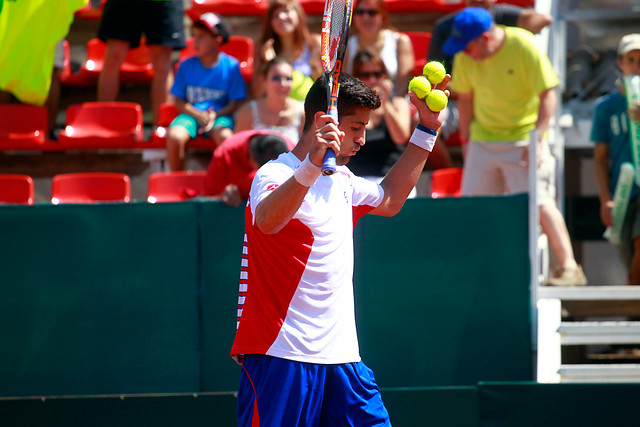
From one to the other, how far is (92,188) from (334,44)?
387cm

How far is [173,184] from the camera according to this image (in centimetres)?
671

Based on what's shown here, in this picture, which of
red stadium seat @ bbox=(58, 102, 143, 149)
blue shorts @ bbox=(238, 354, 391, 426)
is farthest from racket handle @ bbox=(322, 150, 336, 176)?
red stadium seat @ bbox=(58, 102, 143, 149)

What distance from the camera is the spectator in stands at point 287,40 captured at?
24.9 feet

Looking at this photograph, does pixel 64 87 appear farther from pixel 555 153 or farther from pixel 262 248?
pixel 262 248

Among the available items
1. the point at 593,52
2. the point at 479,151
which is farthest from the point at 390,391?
the point at 593,52

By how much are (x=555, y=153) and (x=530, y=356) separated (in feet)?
7.14

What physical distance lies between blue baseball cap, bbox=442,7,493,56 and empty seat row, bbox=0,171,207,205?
1924 mm

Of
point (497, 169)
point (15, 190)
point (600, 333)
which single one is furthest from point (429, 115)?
point (15, 190)

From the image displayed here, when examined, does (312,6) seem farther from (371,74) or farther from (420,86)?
(420,86)

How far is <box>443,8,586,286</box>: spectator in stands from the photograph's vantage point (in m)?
6.40

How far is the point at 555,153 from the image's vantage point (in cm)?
732

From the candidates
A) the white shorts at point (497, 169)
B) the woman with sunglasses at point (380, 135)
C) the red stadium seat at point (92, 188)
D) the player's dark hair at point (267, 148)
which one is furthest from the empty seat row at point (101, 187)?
the white shorts at point (497, 169)

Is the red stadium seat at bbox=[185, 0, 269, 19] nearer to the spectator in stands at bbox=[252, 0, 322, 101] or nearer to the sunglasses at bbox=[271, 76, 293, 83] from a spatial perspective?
the spectator in stands at bbox=[252, 0, 322, 101]

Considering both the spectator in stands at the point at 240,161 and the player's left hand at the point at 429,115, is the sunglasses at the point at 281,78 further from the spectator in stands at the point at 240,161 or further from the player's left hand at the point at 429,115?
the player's left hand at the point at 429,115
